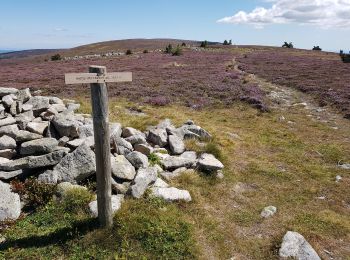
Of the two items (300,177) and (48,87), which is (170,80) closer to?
(48,87)

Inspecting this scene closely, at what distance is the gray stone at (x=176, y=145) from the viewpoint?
14.0 metres

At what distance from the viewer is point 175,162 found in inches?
504

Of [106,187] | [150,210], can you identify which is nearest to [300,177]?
[150,210]

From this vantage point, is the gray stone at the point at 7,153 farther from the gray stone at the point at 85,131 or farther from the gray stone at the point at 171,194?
the gray stone at the point at 171,194

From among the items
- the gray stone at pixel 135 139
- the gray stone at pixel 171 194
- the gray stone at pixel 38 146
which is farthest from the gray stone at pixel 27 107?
the gray stone at pixel 171 194

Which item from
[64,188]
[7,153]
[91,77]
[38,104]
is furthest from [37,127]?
[91,77]

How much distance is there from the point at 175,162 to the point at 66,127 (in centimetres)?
403

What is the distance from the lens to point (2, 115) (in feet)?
46.6

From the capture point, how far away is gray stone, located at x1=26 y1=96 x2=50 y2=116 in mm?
14711

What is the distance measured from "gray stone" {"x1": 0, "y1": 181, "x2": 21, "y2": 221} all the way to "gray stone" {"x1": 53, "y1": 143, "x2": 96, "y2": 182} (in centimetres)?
132

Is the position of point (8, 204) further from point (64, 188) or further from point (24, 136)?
point (24, 136)

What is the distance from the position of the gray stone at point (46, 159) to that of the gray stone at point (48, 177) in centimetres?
41

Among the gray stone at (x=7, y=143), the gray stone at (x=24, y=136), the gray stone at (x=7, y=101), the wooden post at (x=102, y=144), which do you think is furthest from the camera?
the gray stone at (x=7, y=101)

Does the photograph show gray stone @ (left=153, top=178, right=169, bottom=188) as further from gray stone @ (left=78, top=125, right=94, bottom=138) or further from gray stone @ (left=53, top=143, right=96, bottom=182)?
Answer: gray stone @ (left=78, top=125, right=94, bottom=138)
